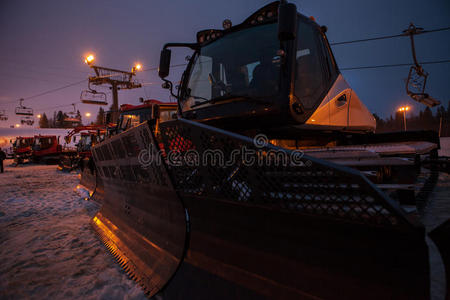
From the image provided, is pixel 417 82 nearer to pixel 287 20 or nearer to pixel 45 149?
pixel 287 20

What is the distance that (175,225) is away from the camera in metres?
2.02

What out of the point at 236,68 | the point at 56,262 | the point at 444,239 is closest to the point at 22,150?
the point at 56,262

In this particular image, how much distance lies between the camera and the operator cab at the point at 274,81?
Answer: 2.40 m

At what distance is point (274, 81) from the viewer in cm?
253

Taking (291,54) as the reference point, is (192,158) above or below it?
below

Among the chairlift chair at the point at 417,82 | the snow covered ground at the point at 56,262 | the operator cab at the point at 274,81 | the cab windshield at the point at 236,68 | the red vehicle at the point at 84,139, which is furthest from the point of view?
the red vehicle at the point at 84,139

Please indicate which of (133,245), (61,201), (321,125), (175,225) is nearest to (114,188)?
(133,245)

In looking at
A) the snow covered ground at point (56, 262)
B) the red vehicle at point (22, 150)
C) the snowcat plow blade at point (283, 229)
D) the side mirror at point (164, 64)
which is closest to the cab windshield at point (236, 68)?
the side mirror at point (164, 64)

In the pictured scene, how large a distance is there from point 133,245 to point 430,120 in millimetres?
112111

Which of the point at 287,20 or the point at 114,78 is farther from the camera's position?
the point at 114,78

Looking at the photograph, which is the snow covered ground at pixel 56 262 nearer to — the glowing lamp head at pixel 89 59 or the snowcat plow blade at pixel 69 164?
the snowcat plow blade at pixel 69 164

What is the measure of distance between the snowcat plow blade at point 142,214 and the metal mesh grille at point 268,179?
318mm

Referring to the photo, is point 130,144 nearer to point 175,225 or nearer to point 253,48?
point 175,225

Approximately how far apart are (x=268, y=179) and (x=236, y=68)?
7.14ft
